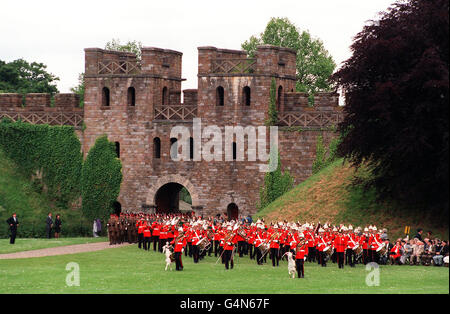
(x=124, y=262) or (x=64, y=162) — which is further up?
(x=64, y=162)

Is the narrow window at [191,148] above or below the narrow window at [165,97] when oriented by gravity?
below

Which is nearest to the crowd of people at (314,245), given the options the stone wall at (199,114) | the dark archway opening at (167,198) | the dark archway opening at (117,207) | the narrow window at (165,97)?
the stone wall at (199,114)

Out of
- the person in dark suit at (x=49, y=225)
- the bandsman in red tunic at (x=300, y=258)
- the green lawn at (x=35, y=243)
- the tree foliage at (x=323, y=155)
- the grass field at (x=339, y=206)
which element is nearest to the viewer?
the bandsman in red tunic at (x=300, y=258)

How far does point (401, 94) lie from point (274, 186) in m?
19.8

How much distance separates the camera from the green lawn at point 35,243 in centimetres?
5104

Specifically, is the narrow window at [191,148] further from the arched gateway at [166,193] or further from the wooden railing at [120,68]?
the wooden railing at [120,68]

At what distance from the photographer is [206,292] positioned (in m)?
Result: 28.5

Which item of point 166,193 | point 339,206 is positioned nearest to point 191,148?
point 166,193

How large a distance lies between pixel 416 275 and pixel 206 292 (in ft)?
33.1

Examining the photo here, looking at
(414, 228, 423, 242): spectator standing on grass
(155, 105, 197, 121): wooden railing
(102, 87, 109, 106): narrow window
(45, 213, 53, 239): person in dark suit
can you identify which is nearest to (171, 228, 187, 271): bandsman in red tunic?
(414, 228, 423, 242): spectator standing on grass

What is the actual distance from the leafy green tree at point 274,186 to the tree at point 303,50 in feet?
110

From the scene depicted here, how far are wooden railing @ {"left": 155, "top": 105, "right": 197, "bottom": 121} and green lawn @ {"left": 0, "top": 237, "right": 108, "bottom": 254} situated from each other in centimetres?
1025
